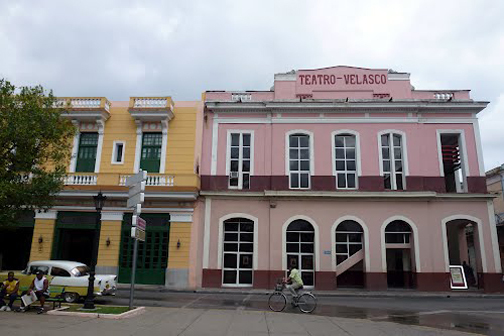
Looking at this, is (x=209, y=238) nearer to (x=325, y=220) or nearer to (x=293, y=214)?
(x=293, y=214)

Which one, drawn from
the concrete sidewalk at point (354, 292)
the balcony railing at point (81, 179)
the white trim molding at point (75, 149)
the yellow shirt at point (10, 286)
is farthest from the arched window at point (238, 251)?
the yellow shirt at point (10, 286)

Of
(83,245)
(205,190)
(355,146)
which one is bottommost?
(83,245)

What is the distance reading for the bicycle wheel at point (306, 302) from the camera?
1252cm

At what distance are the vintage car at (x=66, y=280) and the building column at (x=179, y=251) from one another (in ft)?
16.6

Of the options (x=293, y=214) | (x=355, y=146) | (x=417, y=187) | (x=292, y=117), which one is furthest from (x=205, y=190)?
(x=417, y=187)

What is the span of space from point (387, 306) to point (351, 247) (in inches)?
231

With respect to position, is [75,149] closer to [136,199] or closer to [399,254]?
[136,199]

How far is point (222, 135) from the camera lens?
21188 millimetres

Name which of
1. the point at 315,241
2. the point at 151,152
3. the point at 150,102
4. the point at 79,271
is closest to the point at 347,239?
the point at 315,241

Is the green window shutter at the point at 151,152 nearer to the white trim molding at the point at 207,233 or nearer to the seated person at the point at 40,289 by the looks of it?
the white trim molding at the point at 207,233

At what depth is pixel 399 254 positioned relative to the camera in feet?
68.1

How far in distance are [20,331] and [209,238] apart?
470 inches

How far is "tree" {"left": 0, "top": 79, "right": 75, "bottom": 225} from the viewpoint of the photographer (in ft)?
43.3

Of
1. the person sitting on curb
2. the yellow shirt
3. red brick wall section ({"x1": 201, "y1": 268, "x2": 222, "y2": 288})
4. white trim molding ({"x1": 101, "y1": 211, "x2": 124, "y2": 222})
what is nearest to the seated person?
the person sitting on curb
